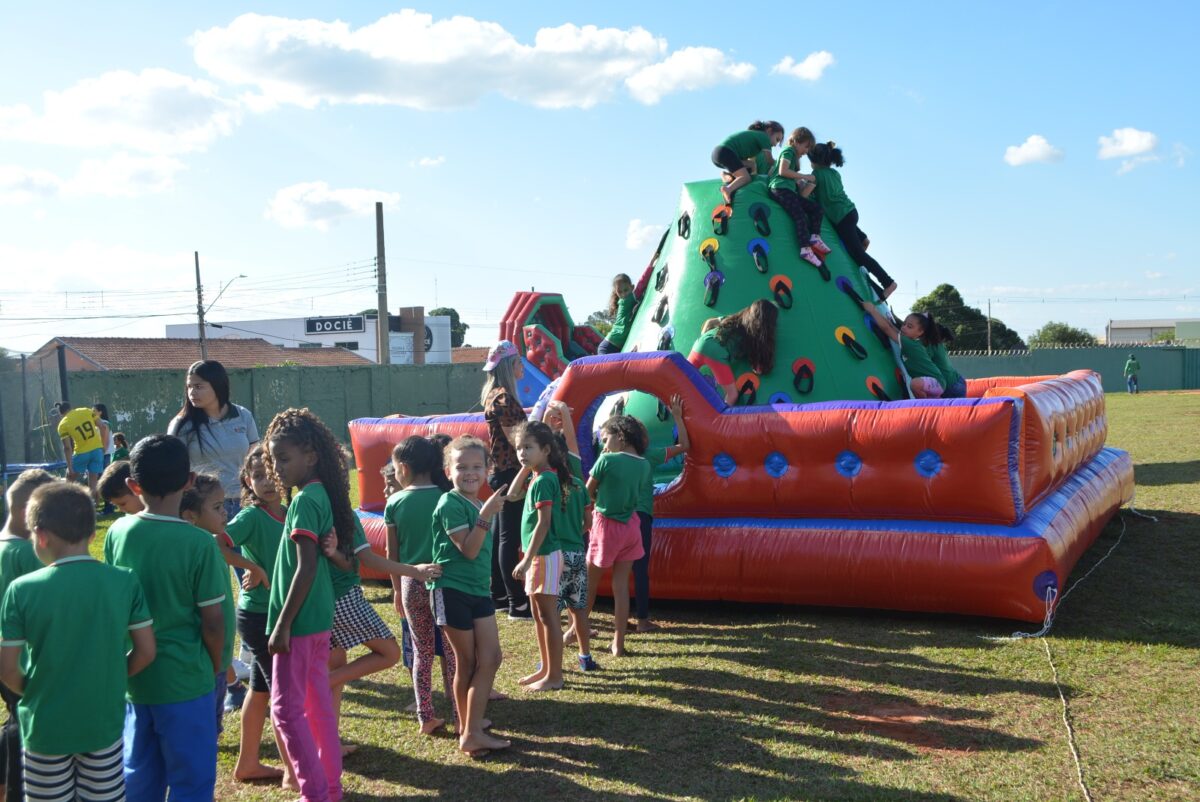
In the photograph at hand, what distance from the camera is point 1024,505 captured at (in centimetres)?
581

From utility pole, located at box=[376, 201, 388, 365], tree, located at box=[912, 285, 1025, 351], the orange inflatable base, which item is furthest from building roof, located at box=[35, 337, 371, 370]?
the orange inflatable base

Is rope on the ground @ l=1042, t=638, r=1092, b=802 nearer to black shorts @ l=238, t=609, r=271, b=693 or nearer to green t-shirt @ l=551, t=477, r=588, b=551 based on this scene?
green t-shirt @ l=551, t=477, r=588, b=551

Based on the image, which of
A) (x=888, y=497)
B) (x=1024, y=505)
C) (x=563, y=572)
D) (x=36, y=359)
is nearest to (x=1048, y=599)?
(x=1024, y=505)

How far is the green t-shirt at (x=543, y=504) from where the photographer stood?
16.3 feet

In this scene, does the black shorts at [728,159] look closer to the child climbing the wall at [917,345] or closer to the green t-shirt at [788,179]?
the green t-shirt at [788,179]

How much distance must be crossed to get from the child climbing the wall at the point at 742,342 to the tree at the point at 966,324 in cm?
3922

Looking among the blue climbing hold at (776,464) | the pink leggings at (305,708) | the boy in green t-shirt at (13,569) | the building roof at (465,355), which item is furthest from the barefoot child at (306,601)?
the building roof at (465,355)

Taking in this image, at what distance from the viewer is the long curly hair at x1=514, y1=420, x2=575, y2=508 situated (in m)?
4.94

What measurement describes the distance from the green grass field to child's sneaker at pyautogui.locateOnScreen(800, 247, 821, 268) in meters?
2.98

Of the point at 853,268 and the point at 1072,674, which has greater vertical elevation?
the point at 853,268

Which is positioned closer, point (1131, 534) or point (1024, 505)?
point (1024, 505)

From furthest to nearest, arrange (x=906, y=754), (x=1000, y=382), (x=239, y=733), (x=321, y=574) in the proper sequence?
(x=1000, y=382) → (x=239, y=733) → (x=906, y=754) → (x=321, y=574)

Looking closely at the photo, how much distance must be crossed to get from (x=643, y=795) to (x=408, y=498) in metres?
1.61

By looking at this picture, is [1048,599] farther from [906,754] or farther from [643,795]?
[643,795]
